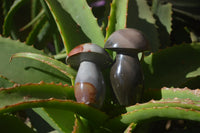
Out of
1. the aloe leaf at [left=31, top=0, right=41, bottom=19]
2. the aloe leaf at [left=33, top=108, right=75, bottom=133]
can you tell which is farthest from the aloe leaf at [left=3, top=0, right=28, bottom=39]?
the aloe leaf at [left=33, top=108, right=75, bottom=133]

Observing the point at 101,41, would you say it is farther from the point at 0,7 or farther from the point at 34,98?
the point at 0,7

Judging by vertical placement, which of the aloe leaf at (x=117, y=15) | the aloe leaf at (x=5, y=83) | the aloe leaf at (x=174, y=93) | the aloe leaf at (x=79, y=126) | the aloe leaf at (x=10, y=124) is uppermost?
the aloe leaf at (x=117, y=15)

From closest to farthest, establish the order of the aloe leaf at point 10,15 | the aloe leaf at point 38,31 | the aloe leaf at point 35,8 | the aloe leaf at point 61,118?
the aloe leaf at point 61,118 → the aloe leaf at point 10,15 → the aloe leaf at point 38,31 → the aloe leaf at point 35,8

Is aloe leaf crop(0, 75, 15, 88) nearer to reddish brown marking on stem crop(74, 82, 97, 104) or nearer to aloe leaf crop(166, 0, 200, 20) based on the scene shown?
reddish brown marking on stem crop(74, 82, 97, 104)

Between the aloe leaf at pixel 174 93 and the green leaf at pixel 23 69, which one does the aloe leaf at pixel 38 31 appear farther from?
the aloe leaf at pixel 174 93

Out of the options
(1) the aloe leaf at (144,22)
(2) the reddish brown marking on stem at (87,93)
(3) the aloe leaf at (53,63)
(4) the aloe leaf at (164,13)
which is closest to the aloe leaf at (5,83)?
(3) the aloe leaf at (53,63)
